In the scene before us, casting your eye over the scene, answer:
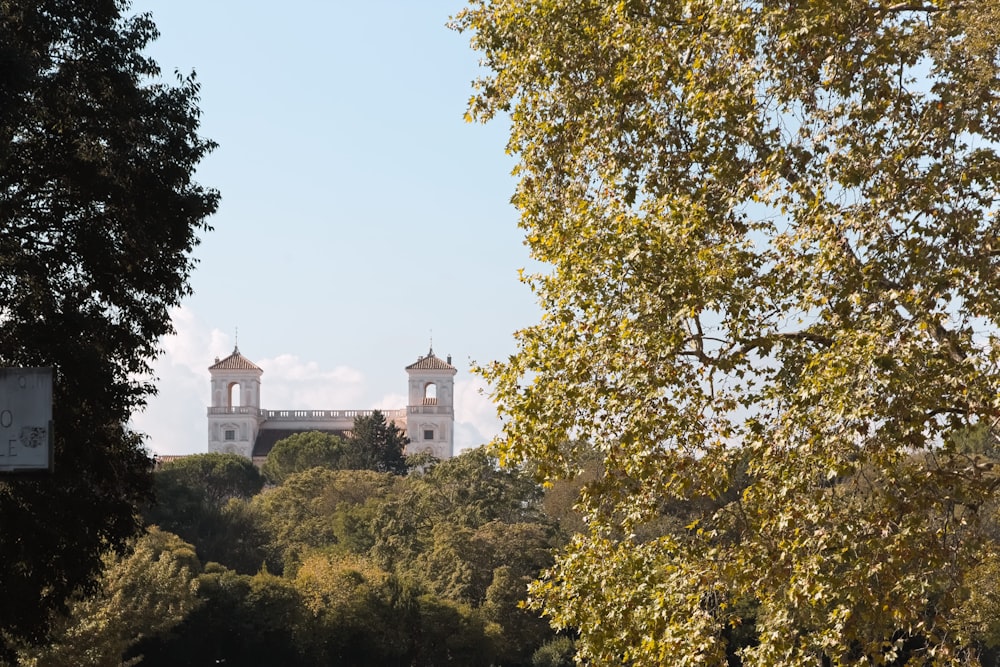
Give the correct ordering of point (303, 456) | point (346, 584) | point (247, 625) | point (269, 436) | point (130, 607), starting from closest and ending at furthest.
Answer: point (130, 607)
point (247, 625)
point (346, 584)
point (303, 456)
point (269, 436)

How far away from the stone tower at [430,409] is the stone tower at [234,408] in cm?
1369

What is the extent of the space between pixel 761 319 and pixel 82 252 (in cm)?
710

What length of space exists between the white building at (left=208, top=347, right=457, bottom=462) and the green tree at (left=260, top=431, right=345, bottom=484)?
26874 millimetres

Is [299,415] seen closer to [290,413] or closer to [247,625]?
[290,413]

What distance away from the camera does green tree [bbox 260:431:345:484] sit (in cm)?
9256

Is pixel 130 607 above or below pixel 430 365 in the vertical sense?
below

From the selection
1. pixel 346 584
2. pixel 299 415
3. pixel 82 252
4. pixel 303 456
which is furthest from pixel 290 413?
pixel 82 252

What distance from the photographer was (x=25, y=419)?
10.3 meters

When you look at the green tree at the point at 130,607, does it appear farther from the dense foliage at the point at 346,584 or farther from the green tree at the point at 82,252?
the green tree at the point at 82,252

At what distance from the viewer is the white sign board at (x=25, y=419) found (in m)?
10.1

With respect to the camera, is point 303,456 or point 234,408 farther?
point 234,408

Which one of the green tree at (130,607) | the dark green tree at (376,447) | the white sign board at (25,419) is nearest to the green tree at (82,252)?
the white sign board at (25,419)

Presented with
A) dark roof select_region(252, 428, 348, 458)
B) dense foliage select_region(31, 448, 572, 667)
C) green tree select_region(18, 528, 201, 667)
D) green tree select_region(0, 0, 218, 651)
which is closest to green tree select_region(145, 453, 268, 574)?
dense foliage select_region(31, 448, 572, 667)

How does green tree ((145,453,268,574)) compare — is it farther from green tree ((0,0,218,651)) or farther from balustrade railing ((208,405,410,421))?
balustrade railing ((208,405,410,421))
